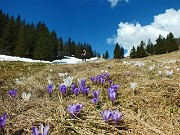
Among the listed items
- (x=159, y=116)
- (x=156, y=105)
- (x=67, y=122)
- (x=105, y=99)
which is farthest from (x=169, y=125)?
(x=105, y=99)

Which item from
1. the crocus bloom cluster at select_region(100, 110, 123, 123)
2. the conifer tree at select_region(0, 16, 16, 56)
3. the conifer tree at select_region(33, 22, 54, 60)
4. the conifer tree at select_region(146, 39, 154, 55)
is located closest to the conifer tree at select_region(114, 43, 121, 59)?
the conifer tree at select_region(146, 39, 154, 55)

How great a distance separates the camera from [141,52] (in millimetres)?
89000

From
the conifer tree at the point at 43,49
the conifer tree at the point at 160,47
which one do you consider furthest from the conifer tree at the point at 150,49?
the conifer tree at the point at 43,49

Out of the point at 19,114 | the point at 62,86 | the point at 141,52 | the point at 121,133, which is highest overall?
the point at 141,52

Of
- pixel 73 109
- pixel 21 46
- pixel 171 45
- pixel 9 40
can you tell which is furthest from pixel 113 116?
pixel 171 45

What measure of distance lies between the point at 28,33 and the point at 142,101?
73321 millimetres

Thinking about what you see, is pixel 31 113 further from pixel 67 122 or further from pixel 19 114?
pixel 67 122

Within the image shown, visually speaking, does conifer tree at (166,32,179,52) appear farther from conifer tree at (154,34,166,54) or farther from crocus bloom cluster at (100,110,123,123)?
crocus bloom cluster at (100,110,123,123)

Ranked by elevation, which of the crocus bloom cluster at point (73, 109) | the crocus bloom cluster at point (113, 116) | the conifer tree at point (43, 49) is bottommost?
the crocus bloom cluster at point (113, 116)

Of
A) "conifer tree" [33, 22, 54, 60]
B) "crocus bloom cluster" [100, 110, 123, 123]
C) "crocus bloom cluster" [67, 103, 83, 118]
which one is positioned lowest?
"crocus bloom cluster" [100, 110, 123, 123]

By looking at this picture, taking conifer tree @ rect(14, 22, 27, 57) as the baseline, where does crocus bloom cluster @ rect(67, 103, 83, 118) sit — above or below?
below

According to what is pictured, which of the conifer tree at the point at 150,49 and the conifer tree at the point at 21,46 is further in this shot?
the conifer tree at the point at 150,49

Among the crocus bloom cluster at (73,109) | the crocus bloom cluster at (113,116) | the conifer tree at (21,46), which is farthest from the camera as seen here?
the conifer tree at (21,46)

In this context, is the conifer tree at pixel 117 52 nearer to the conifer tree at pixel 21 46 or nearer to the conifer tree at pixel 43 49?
the conifer tree at pixel 43 49
